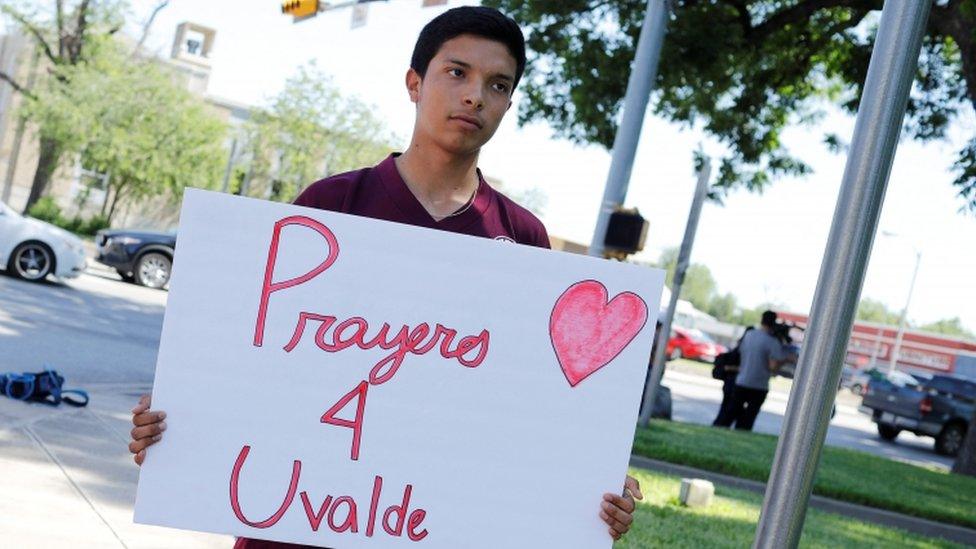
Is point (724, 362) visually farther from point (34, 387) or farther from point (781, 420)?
point (34, 387)

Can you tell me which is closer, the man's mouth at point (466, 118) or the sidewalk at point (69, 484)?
the man's mouth at point (466, 118)

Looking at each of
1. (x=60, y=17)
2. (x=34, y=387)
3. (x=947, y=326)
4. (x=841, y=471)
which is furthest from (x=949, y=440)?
(x=947, y=326)

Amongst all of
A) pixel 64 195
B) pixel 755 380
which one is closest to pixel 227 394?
pixel 755 380

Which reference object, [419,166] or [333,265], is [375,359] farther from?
[419,166]

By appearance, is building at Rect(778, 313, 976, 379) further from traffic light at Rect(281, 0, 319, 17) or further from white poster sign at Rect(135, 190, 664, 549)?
white poster sign at Rect(135, 190, 664, 549)

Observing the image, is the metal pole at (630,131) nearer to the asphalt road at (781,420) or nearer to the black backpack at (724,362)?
the black backpack at (724,362)

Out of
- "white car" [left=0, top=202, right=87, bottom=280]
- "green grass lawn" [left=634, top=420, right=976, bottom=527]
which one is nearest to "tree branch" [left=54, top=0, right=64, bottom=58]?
"white car" [left=0, top=202, right=87, bottom=280]

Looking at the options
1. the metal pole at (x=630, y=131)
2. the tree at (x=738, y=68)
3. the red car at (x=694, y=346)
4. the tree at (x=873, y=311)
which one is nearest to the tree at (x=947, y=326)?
the tree at (x=873, y=311)

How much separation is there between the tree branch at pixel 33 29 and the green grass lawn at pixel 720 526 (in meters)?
34.8

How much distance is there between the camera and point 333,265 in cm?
237

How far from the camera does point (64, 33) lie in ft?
135

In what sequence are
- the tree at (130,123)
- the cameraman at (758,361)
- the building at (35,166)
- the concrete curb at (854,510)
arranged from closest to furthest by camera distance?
1. the concrete curb at (854,510)
2. the cameraman at (758,361)
3. the tree at (130,123)
4. the building at (35,166)

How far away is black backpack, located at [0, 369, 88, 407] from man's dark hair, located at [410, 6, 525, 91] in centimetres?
A: 637

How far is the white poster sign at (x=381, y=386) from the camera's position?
2.33m
